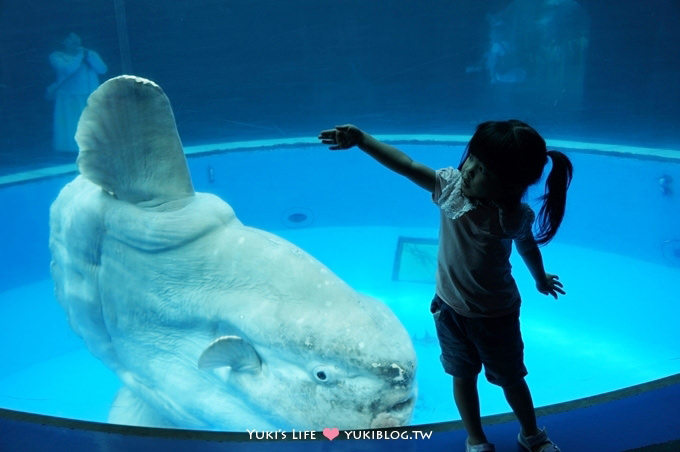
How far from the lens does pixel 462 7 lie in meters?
9.38

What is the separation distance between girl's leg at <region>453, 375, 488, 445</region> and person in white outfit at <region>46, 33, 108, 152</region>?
129 inches

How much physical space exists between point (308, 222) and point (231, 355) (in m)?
3.77

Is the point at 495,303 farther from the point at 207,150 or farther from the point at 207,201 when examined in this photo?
the point at 207,150

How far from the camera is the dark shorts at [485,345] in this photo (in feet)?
3.93

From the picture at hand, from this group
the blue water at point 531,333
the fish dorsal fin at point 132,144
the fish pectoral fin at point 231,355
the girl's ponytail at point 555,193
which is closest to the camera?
the girl's ponytail at point 555,193

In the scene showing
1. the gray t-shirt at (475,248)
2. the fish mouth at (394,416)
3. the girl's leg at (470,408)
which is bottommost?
the fish mouth at (394,416)

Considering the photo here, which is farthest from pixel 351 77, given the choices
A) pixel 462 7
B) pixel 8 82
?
pixel 8 82

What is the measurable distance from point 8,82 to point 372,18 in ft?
16.2

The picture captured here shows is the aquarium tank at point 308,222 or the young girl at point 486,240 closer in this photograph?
the young girl at point 486,240

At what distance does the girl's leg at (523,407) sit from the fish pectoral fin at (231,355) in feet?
2.46

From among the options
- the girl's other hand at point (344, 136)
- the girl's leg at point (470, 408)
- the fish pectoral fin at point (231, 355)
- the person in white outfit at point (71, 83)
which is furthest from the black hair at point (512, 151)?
the person in white outfit at point (71, 83)

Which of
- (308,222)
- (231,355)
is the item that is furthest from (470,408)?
(308,222)

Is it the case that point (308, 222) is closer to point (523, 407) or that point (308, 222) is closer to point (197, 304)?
point (197, 304)

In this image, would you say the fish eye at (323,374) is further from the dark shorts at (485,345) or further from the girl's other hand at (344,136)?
the girl's other hand at (344,136)
